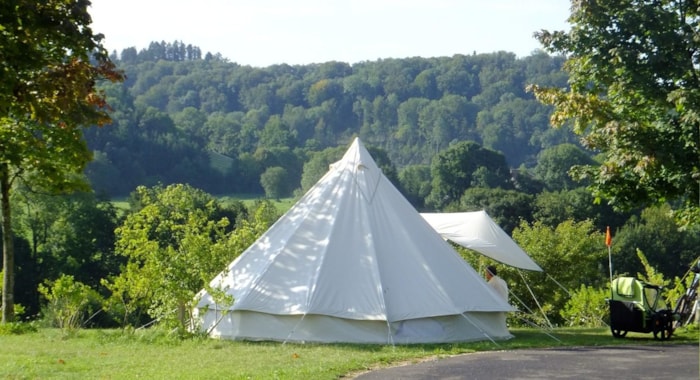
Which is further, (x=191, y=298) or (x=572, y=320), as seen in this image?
(x=572, y=320)

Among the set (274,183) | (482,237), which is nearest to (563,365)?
(482,237)

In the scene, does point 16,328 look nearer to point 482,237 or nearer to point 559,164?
point 482,237

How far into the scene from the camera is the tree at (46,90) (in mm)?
11797

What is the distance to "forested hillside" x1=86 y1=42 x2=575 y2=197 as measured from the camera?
299 ft

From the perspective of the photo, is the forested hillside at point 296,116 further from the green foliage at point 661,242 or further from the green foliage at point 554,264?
the green foliage at point 554,264

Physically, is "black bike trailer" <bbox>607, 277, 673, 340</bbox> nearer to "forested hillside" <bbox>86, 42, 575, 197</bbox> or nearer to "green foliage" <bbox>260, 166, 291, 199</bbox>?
"forested hillside" <bbox>86, 42, 575, 197</bbox>

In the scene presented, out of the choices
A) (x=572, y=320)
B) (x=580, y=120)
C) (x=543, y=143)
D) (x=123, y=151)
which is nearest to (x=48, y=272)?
(x=572, y=320)

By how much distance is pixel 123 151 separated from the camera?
87.0 metres

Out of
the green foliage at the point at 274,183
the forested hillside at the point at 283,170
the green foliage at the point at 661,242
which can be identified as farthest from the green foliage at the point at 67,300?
the green foliage at the point at 274,183

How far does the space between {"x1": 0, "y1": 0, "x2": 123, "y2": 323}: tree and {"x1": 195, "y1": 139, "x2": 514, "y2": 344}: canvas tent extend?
349 cm

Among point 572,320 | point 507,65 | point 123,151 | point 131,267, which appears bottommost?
point 572,320

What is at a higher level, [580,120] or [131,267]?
[580,120]

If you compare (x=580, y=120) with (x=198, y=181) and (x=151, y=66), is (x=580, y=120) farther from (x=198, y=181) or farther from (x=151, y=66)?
(x=151, y=66)

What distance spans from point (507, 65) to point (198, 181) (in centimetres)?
6574
